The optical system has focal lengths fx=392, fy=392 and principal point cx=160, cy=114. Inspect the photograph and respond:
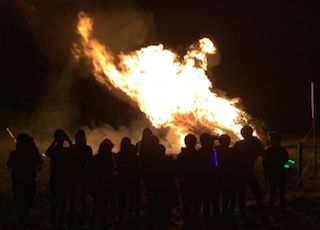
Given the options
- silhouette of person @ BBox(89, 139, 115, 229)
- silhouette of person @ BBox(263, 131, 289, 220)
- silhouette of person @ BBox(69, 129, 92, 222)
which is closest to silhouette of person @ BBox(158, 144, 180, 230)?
silhouette of person @ BBox(89, 139, 115, 229)

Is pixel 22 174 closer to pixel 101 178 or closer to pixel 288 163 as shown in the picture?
pixel 101 178

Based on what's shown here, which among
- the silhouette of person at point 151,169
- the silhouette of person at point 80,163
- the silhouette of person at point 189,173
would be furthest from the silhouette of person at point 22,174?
the silhouette of person at point 189,173

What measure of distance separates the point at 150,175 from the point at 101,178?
1.01 metres

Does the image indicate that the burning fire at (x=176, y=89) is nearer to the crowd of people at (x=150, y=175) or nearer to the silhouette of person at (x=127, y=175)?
the crowd of people at (x=150, y=175)

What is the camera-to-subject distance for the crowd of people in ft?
22.5

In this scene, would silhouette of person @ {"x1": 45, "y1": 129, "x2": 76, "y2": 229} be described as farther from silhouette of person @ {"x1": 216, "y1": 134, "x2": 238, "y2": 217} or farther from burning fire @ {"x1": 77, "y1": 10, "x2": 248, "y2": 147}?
burning fire @ {"x1": 77, "y1": 10, "x2": 248, "y2": 147}

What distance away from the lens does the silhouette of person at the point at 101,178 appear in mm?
7234

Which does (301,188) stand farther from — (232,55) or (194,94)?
(232,55)

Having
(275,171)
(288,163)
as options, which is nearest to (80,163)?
(275,171)

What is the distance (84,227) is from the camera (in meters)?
7.68

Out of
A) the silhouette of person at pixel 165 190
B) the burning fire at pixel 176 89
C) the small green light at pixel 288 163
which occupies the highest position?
the burning fire at pixel 176 89

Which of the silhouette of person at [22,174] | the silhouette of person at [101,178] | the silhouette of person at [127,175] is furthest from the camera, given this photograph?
the silhouette of person at [127,175]

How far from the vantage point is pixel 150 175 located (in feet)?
22.5

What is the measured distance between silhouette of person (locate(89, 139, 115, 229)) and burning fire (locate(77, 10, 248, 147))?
595 cm
